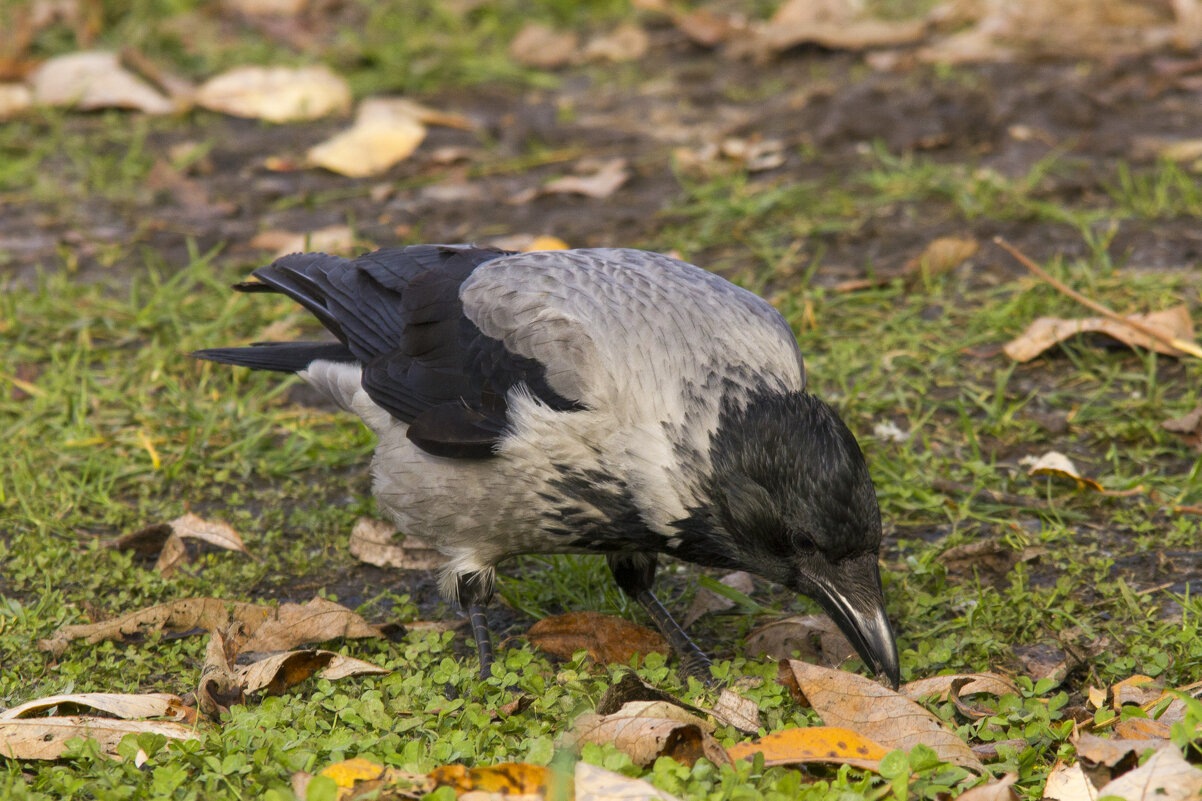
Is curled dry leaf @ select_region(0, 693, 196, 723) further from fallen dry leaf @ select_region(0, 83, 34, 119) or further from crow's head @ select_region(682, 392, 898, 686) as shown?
fallen dry leaf @ select_region(0, 83, 34, 119)

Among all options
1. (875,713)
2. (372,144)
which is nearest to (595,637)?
(875,713)

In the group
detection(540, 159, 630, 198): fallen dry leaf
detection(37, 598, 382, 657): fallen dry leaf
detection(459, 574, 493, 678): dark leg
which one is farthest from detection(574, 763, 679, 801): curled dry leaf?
detection(540, 159, 630, 198): fallen dry leaf

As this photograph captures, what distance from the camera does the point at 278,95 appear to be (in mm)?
7594

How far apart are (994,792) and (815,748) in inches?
15.1

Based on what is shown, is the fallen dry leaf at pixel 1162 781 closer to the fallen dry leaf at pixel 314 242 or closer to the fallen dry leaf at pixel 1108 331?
the fallen dry leaf at pixel 1108 331

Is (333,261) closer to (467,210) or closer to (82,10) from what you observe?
(467,210)

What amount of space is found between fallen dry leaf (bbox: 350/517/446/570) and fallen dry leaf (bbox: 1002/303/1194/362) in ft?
7.70

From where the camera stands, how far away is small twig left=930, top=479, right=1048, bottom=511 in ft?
13.4

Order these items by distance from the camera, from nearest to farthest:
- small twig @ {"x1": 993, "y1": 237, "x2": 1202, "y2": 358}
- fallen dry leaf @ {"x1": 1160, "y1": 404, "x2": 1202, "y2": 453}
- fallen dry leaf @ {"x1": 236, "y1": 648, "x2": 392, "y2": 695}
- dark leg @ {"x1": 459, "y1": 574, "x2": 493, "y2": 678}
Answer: fallen dry leaf @ {"x1": 236, "y1": 648, "x2": 392, "y2": 695}
dark leg @ {"x1": 459, "y1": 574, "x2": 493, "y2": 678}
fallen dry leaf @ {"x1": 1160, "y1": 404, "x2": 1202, "y2": 453}
small twig @ {"x1": 993, "y1": 237, "x2": 1202, "y2": 358}

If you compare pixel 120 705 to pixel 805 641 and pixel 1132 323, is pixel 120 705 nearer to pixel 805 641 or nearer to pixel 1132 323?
pixel 805 641

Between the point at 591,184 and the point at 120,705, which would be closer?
the point at 120,705

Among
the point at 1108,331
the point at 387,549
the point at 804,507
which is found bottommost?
the point at 387,549

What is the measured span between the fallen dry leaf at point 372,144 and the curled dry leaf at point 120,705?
13.8ft

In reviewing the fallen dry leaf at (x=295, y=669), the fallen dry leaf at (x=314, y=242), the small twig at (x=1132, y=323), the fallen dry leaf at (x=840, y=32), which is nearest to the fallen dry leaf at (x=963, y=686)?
the fallen dry leaf at (x=295, y=669)
